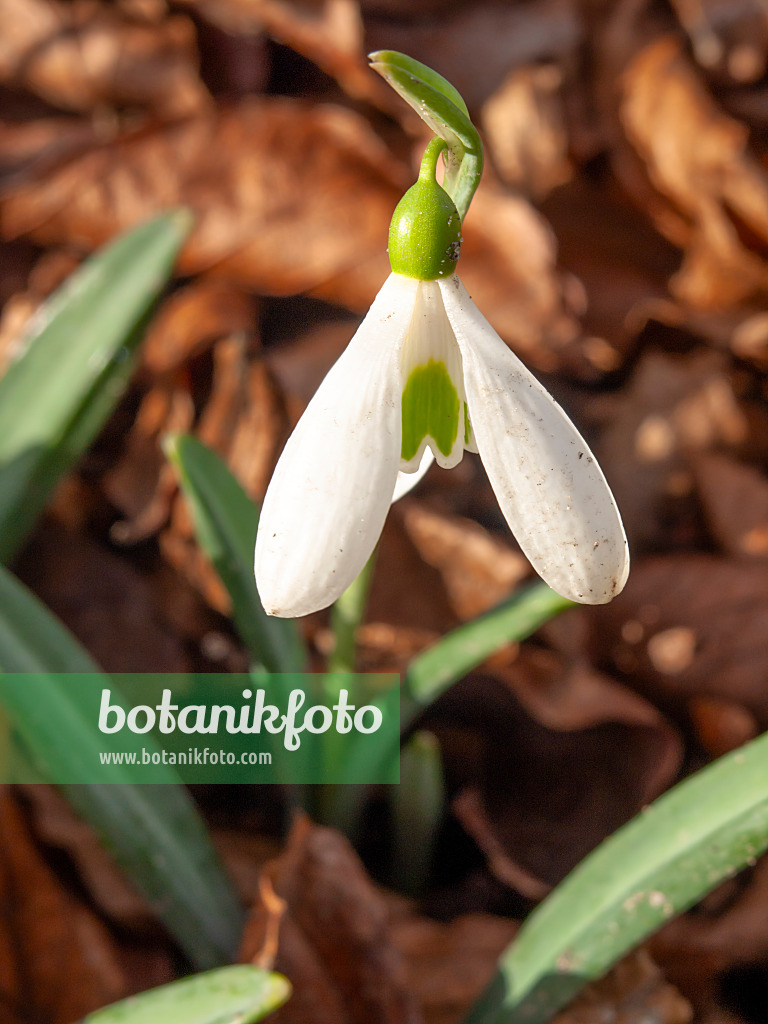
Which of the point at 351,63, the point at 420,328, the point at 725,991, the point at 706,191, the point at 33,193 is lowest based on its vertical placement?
the point at 725,991

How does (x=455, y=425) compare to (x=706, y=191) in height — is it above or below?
above

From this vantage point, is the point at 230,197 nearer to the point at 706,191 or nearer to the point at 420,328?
→ the point at 706,191

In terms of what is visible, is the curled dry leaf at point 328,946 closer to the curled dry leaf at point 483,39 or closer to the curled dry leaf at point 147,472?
the curled dry leaf at point 147,472

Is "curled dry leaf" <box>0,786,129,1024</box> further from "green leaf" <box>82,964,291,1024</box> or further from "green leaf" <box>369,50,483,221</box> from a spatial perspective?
"green leaf" <box>369,50,483,221</box>

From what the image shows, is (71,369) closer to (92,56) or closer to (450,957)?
(450,957)

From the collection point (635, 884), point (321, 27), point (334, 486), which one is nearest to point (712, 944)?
point (635, 884)

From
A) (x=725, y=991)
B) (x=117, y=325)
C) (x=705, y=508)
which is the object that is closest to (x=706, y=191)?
(x=705, y=508)
